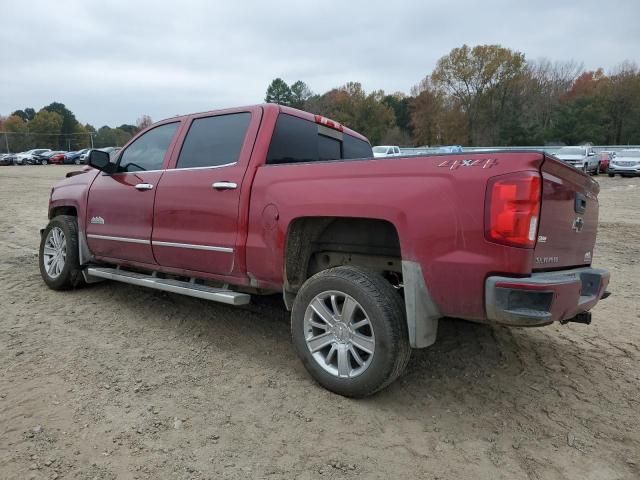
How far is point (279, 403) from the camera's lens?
306 cm

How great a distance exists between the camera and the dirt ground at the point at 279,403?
2484 millimetres

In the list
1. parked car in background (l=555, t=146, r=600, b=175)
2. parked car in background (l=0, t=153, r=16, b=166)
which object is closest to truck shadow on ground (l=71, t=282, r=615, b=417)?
parked car in background (l=555, t=146, r=600, b=175)

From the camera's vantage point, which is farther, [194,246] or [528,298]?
[194,246]

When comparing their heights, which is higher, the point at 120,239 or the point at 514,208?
the point at 514,208

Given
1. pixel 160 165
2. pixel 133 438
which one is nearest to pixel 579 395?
pixel 133 438

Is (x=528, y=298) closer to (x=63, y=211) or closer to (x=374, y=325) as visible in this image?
(x=374, y=325)

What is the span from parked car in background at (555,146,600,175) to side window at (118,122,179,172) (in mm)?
24503

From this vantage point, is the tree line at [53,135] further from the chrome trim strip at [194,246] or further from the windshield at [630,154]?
the chrome trim strip at [194,246]

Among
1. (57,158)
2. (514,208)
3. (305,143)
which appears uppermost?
(305,143)

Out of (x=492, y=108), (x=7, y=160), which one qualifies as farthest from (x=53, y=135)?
(x=492, y=108)

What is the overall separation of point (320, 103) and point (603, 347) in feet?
235

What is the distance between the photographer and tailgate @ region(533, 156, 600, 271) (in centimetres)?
258

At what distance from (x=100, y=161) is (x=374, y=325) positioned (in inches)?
131

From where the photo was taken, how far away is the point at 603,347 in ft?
13.0
